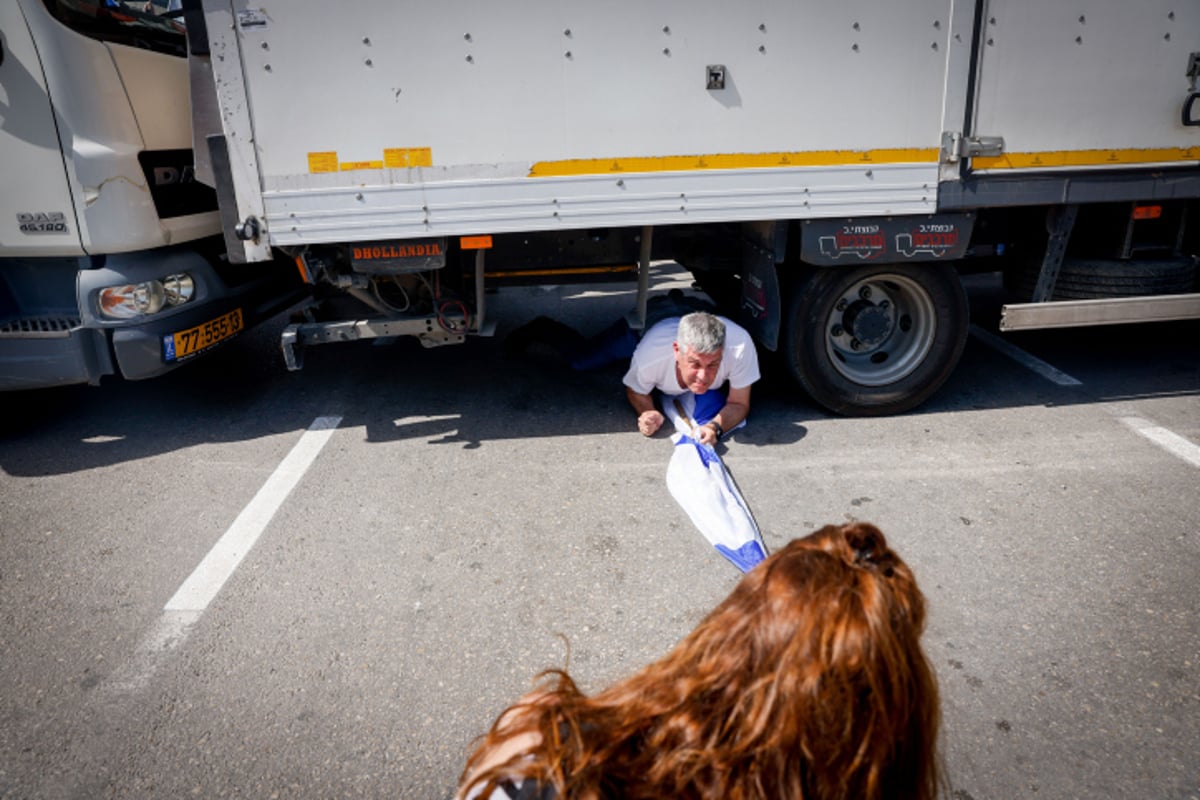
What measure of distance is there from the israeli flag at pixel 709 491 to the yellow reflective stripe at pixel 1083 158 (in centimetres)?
199

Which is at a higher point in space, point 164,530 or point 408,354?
point 408,354

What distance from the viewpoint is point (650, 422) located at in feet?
14.7

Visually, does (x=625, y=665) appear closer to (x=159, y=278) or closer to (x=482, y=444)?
(x=482, y=444)

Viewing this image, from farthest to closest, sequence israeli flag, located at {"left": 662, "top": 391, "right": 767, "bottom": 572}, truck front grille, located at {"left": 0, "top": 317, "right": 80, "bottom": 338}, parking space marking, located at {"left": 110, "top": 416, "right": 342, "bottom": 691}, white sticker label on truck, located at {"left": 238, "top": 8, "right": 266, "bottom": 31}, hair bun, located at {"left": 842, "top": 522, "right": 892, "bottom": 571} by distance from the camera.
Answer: truck front grille, located at {"left": 0, "top": 317, "right": 80, "bottom": 338} < white sticker label on truck, located at {"left": 238, "top": 8, "right": 266, "bottom": 31} < israeli flag, located at {"left": 662, "top": 391, "right": 767, "bottom": 572} < parking space marking, located at {"left": 110, "top": 416, "right": 342, "bottom": 691} < hair bun, located at {"left": 842, "top": 522, "right": 892, "bottom": 571}

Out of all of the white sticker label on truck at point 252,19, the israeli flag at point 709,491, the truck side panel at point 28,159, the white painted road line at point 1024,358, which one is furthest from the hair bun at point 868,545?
the white painted road line at point 1024,358

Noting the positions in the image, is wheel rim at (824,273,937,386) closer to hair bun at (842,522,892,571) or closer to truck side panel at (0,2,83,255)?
hair bun at (842,522,892,571)

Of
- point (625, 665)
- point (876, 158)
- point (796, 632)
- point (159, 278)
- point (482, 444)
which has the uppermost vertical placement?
point (876, 158)

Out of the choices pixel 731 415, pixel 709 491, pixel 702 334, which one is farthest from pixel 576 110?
pixel 709 491

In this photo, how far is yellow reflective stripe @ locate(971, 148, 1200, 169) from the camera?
418 centimetres

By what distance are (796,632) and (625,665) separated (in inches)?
72.1

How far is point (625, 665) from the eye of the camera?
2.80 meters

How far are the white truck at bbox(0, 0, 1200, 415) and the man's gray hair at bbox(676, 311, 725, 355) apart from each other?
54 cm

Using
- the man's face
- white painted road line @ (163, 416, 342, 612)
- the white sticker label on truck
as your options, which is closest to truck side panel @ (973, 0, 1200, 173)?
the man's face

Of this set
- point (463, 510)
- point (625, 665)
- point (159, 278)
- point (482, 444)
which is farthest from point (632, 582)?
point (159, 278)
